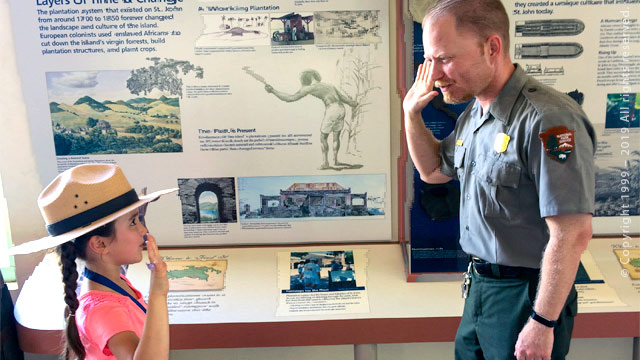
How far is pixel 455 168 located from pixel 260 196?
4.01 feet

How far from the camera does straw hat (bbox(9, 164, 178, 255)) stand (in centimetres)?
161

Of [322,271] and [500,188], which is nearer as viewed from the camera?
[500,188]

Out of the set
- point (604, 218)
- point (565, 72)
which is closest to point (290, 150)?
point (565, 72)

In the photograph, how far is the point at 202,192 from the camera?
2.92 m

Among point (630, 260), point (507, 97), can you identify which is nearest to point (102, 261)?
point (507, 97)

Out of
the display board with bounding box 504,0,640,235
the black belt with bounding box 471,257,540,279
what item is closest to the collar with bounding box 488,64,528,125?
the black belt with bounding box 471,257,540,279

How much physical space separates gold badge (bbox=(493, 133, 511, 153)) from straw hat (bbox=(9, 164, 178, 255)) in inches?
46.2

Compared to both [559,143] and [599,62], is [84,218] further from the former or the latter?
[599,62]

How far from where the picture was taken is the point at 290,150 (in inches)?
113

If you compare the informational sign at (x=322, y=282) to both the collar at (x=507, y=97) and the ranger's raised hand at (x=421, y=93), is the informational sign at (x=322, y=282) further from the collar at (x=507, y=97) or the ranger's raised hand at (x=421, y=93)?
the collar at (x=507, y=97)

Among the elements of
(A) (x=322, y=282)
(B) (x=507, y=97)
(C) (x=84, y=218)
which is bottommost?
(A) (x=322, y=282)

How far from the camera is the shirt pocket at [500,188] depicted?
1.67m

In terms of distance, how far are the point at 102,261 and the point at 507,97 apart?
1.40 metres

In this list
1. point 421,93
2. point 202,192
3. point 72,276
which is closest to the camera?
point 72,276
